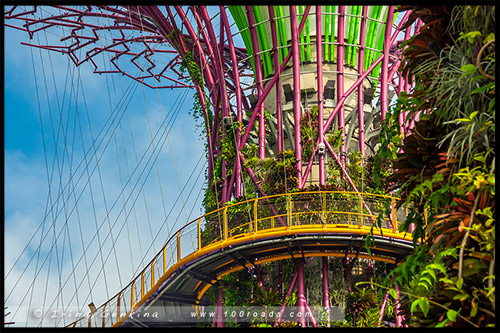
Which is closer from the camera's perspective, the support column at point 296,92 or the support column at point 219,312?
the support column at point 219,312

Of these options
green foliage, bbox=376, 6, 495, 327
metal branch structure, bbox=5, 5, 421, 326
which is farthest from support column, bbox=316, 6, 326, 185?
green foliage, bbox=376, 6, 495, 327

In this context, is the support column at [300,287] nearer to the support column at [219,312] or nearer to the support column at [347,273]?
the support column at [347,273]

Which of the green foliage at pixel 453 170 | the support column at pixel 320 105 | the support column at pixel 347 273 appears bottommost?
the green foliage at pixel 453 170

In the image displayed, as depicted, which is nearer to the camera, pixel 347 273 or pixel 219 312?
pixel 347 273

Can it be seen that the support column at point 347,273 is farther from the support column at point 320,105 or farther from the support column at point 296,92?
the support column at point 296,92

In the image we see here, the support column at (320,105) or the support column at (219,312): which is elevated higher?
the support column at (320,105)

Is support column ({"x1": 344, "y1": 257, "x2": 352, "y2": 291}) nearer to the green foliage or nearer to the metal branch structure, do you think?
the metal branch structure

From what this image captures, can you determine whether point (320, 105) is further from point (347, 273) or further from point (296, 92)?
point (347, 273)

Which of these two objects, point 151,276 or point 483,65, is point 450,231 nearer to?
point 483,65

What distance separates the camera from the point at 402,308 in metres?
7.05

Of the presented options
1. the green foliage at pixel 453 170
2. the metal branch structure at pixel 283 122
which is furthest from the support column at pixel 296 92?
the green foliage at pixel 453 170

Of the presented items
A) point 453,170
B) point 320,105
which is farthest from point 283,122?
point 453,170

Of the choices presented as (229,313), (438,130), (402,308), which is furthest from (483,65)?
(229,313)

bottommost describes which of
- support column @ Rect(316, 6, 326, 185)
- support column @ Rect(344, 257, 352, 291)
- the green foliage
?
the green foliage
